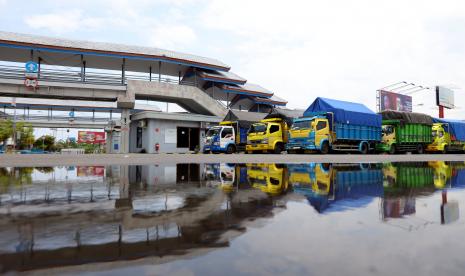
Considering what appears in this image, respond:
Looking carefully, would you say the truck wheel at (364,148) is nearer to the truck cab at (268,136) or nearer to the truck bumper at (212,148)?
the truck cab at (268,136)

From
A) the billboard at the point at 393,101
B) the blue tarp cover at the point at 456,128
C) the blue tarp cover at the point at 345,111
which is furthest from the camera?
the billboard at the point at 393,101

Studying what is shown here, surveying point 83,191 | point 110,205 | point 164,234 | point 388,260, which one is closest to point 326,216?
point 388,260

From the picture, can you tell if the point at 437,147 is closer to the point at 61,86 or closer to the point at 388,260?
the point at 388,260

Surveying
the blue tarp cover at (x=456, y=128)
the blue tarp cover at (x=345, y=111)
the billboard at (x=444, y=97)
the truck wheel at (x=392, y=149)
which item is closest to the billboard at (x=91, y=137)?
the blue tarp cover at (x=345, y=111)

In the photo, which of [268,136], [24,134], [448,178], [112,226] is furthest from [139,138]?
[24,134]

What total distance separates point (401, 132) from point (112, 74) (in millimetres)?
25743

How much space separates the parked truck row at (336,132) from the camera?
1980 centimetres

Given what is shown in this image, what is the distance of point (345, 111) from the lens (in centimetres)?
2061

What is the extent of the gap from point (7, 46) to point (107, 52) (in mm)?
8267

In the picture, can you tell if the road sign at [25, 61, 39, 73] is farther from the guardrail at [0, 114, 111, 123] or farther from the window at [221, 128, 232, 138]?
the guardrail at [0, 114, 111, 123]

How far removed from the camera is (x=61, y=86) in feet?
96.9

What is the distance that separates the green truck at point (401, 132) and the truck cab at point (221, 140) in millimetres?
10472

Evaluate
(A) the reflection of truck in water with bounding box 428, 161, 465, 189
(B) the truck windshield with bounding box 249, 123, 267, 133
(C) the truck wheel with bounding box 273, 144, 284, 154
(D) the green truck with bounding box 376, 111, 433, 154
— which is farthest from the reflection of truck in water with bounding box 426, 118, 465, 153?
(A) the reflection of truck in water with bounding box 428, 161, 465, 189

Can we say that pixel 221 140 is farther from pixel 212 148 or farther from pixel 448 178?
pixel 448 178
